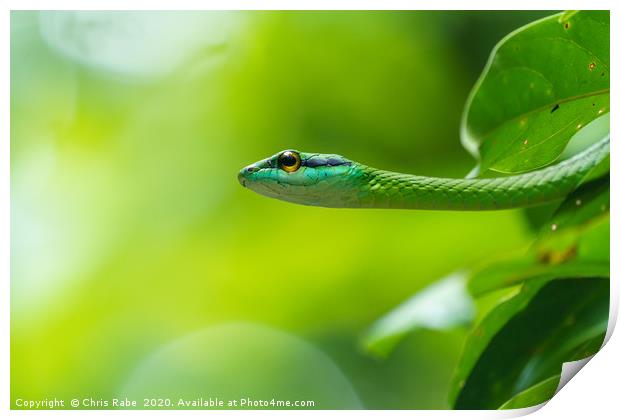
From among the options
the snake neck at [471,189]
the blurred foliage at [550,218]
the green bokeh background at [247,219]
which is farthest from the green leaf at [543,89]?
the green bokeh background at [247,219]

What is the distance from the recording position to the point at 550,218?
2025 millimetres

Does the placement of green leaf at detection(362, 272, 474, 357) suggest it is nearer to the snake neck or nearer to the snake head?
the snake neck

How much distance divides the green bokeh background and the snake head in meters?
1.31

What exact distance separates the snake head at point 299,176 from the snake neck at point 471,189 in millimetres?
48

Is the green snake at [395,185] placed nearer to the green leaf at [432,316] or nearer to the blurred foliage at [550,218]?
the blurred foliage at [550,218]

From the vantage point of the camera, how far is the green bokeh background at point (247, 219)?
3.53 metres

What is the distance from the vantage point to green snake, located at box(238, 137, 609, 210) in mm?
2059

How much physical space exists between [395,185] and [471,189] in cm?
23

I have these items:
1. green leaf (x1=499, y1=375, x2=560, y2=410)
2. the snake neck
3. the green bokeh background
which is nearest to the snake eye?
the snake neck

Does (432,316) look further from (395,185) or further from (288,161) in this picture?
(288,161)

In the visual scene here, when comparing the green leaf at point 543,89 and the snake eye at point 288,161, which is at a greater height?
the green leaf at point 543,89

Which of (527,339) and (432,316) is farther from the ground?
(527,339)

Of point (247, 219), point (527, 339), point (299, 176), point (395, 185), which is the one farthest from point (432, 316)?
point (247, 219)
